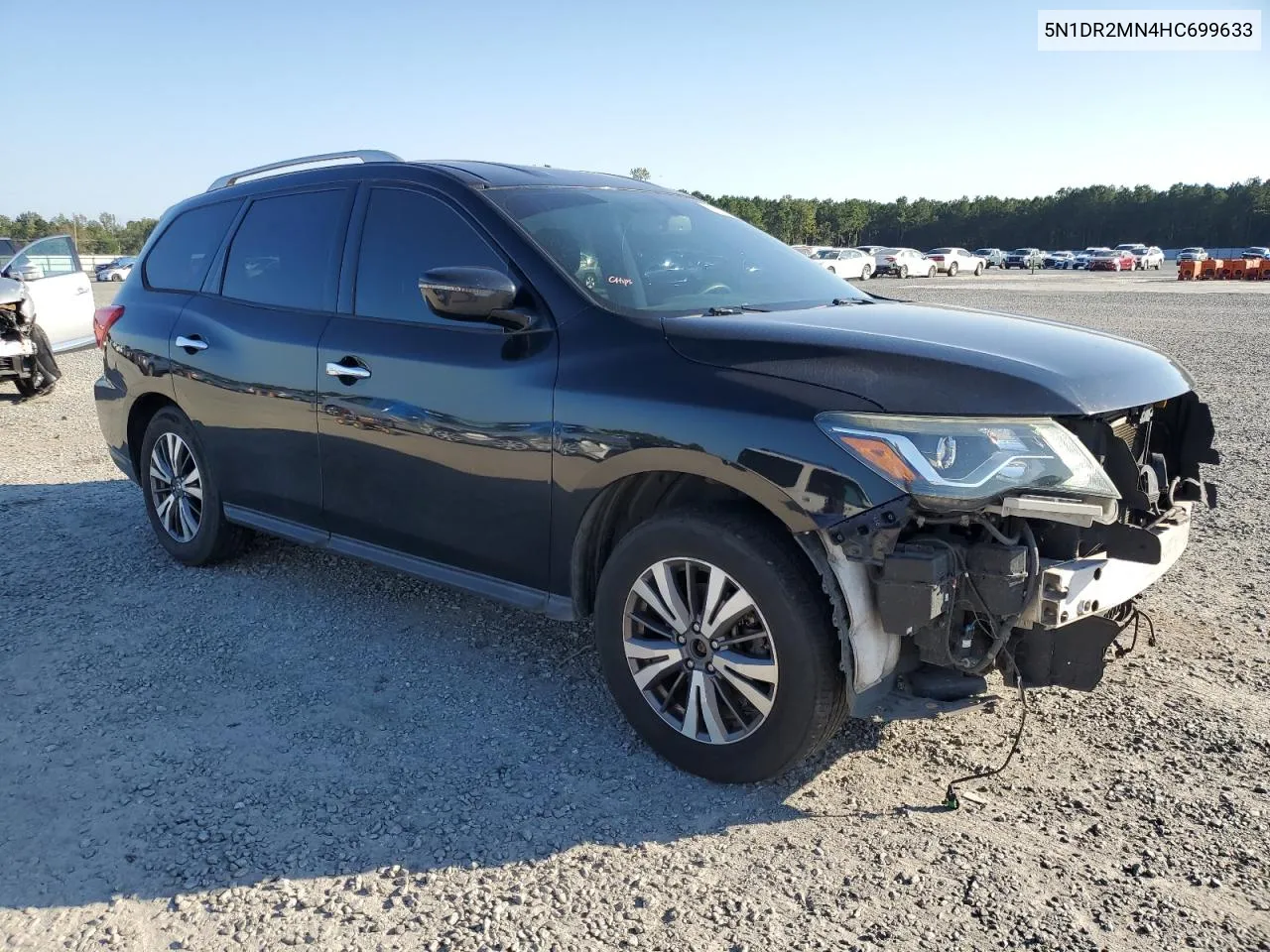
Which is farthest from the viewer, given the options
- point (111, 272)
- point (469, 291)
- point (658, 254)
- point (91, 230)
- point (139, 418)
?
point (91, 230)

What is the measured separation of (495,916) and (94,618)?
3.02 m

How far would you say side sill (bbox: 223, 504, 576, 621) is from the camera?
140 inches

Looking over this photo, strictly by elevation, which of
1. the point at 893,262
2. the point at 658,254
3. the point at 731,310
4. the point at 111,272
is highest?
the point at 658,254

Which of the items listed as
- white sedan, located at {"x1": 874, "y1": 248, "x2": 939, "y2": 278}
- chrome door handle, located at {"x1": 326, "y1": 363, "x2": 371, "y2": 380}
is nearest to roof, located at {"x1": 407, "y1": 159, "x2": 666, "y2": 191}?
chrome door handle, located at {"x1": 326, "y1": 363, "x2": 371, "y2": 380}

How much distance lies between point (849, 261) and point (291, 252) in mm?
47025

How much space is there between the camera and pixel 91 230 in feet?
308

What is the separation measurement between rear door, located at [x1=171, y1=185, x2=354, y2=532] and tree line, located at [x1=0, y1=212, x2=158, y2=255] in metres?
76.1

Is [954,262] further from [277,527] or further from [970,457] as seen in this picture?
[970,457]

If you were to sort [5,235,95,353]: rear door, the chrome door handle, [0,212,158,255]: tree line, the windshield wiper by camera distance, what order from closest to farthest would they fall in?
the windshield wiper, the chrome door handle, [5,235,95,353]: rear door, [0,212,158,255]: tree line

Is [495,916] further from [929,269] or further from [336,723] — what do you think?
[929,269]

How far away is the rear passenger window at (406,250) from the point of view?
383 cm

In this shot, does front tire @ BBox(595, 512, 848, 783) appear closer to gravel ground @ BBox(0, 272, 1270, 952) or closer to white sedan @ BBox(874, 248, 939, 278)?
gravel ground @ BBox(0, 272, 1270, 952)

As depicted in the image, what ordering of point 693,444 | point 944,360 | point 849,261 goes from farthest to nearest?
point 849,261 → point 693,444 → point 944,360

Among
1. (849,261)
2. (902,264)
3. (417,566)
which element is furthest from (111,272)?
(417,566)
